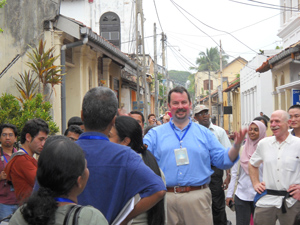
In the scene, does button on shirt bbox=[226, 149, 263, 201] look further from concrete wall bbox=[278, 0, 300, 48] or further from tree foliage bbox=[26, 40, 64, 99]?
concrete wall bbox=[278, 0, 300, 48]

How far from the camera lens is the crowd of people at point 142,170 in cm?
262

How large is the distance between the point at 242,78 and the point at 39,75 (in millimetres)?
32680

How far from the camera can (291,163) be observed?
6.03 metres

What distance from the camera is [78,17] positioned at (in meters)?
35.0

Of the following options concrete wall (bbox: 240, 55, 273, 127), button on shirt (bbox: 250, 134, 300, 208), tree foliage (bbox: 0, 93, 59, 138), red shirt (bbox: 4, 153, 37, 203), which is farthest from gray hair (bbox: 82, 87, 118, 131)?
concrete wall (bbox: 240, 55, 273, 127)

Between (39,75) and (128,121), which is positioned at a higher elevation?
(39,75)

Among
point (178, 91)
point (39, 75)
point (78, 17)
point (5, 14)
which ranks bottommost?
point (178, 91)

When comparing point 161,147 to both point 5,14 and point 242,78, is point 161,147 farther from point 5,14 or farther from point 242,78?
point 242,78

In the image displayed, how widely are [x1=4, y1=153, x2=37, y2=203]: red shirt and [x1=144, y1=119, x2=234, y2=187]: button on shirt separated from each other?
4.35ft

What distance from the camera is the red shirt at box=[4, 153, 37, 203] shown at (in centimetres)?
508

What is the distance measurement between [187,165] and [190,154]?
13 centimetres

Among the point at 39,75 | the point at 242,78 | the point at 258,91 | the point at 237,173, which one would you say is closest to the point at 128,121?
the point at 237,173

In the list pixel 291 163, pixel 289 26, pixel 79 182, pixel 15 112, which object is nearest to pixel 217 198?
pixel 291 163

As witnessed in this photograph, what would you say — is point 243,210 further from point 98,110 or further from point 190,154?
point 98,110
